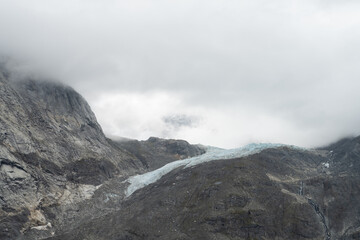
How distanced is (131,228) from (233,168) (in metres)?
42.5

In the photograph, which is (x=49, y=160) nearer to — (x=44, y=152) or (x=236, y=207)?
(x=44, y=152)

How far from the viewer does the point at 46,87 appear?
157 m

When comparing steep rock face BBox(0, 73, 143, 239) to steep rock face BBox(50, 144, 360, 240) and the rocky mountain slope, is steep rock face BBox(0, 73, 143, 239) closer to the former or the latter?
the rocky mountain slope

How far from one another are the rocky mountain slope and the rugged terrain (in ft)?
1.19

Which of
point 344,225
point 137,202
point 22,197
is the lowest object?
point 344,225

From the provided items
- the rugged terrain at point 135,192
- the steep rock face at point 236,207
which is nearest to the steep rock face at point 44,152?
the rugged terrain at point 135,192

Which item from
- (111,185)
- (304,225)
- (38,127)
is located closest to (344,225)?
(304,225)

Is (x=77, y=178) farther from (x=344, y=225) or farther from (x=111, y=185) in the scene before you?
(x=344, y=225)

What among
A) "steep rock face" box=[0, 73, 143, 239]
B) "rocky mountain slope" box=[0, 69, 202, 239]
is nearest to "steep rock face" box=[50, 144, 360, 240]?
"rocky mountain slope" box=[0, 69, 202, 239]

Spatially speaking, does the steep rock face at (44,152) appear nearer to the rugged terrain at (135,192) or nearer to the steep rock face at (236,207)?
the rugged terrain at (135,192)

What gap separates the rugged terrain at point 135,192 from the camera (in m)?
95.0

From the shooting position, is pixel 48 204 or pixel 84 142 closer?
pixel 48 204

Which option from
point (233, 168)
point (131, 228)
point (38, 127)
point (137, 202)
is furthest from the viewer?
point (38, 127)

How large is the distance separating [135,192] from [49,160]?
31.3m
